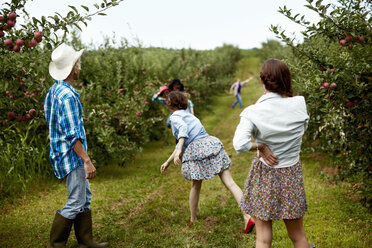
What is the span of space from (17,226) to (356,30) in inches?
180

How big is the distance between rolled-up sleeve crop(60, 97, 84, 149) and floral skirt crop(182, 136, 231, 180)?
4.36 ft

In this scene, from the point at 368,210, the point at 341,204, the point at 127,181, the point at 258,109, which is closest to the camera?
the point at 258,109

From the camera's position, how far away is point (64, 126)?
3.24 meters

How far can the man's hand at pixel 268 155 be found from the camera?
253 cm

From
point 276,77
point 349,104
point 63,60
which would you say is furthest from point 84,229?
point 349,104

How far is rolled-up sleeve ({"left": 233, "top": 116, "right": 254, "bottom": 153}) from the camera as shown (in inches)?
94.3

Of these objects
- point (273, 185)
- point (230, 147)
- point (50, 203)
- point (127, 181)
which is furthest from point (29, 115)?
point (230, 147)

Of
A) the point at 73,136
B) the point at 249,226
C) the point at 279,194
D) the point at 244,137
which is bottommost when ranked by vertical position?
the point at 249,226

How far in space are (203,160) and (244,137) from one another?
64.5 inches

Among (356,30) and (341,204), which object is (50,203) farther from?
A: (356,30)

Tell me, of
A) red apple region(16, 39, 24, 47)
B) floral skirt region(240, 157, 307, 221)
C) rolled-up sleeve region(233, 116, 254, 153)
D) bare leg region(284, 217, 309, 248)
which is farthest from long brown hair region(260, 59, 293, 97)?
red apple region(16, 39, 24, 47)

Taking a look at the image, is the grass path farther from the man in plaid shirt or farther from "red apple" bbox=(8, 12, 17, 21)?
"red apple" bbox=(8, 12, 17, 21)

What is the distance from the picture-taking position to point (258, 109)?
2479mm

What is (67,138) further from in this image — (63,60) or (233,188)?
(233,188)
